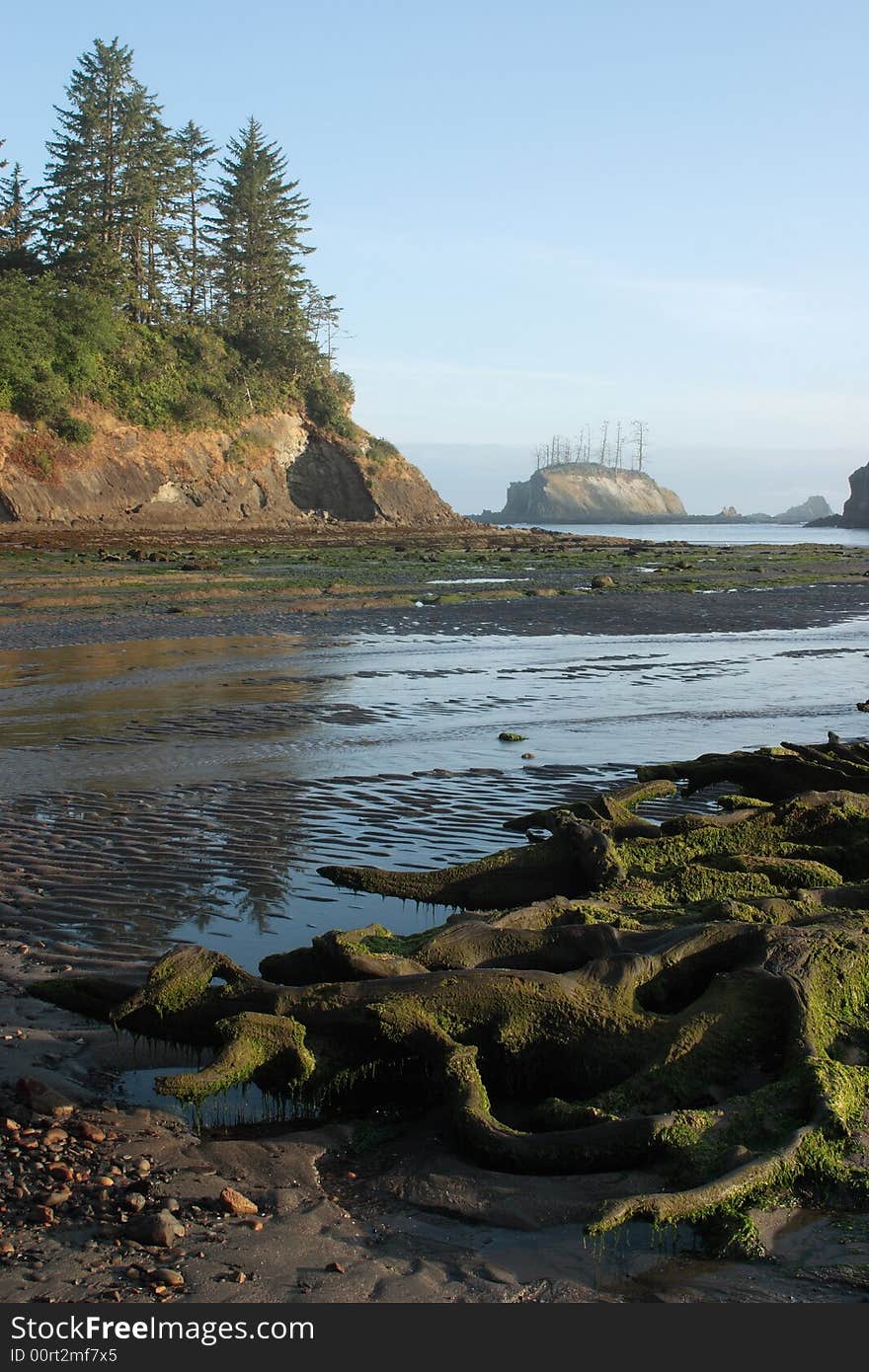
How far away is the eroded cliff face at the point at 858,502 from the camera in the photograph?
14988 centimetres

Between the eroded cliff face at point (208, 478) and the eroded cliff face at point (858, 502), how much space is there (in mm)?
84823

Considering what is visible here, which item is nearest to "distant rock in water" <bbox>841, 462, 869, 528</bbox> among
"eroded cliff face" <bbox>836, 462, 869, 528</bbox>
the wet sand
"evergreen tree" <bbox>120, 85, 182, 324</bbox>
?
"eroded cliff face" <bbox>836, 462, 869, 528</bbox>

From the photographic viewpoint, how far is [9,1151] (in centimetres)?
447

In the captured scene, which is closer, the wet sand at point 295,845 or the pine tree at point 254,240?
the wet sand at point 295,845

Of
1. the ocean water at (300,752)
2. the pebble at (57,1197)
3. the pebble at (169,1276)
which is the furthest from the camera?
the ocean water at (300,752)

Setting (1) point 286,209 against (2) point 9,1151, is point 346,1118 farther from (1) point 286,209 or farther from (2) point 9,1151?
(1) point 286,209

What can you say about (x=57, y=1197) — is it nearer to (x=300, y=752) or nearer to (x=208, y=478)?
(x=300, y=752)

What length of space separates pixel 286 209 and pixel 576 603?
54258 mm

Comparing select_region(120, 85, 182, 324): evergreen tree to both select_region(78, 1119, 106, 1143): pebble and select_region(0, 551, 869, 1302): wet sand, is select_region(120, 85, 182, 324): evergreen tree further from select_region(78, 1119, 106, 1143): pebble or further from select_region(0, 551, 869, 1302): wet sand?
select_region(78, 1119, 106, 1143): pebble

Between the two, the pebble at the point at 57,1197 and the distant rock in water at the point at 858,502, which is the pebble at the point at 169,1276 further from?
the distant rock in water at the point at 858,502

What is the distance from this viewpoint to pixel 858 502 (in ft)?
500

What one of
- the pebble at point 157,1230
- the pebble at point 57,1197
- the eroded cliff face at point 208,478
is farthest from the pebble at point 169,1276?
the eroded cliff face at point 208,478

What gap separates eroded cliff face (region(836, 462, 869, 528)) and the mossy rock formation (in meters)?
150

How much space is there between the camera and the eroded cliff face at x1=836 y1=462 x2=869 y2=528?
150 m
